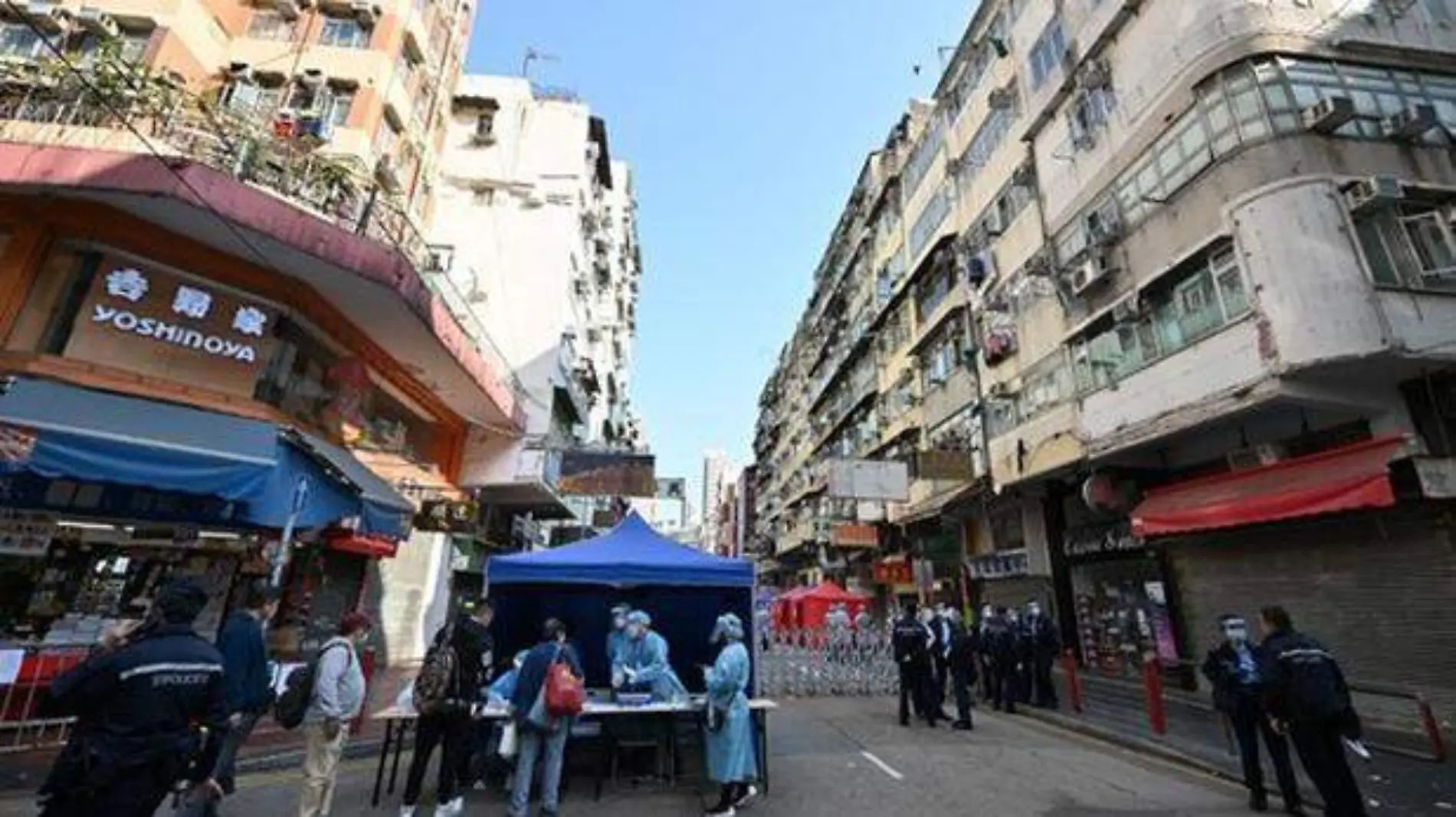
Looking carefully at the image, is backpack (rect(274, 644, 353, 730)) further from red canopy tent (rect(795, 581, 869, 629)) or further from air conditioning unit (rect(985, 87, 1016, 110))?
red canopy tent (rect(795, 581, 869, 629))

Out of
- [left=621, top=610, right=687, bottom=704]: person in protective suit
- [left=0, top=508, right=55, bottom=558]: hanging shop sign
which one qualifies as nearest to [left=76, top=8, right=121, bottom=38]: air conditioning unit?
[left=0, top=508, right=55, bottom=558]: hanging shop sign

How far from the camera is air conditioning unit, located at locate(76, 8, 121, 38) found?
46.6 ft

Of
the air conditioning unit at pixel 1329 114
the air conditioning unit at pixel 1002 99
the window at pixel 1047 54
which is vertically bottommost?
the air conditioning unit at pixel 1329 114

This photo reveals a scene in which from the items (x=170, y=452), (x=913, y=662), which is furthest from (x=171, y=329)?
(x=913, y=662)

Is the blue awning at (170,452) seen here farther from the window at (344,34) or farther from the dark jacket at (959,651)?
the window at (344,34)

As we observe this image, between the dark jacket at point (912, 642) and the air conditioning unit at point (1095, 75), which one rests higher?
the air conditioning unit at point (1095, 75)

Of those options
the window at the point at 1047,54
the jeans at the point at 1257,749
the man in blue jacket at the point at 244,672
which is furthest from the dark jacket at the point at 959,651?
the window at the point at 1047,54

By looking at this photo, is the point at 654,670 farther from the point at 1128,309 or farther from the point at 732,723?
the point at 1128,309

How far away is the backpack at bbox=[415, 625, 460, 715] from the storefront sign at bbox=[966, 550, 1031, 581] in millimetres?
17168

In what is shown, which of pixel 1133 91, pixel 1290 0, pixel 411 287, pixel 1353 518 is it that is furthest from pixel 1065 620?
pixel 411 287

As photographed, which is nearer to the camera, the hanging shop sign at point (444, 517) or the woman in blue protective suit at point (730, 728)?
the woman in blue protective suit at point (730, 728)

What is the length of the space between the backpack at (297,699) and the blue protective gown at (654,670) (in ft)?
11.3

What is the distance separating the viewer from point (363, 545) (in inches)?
599

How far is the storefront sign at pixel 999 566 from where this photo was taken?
65.5ft
